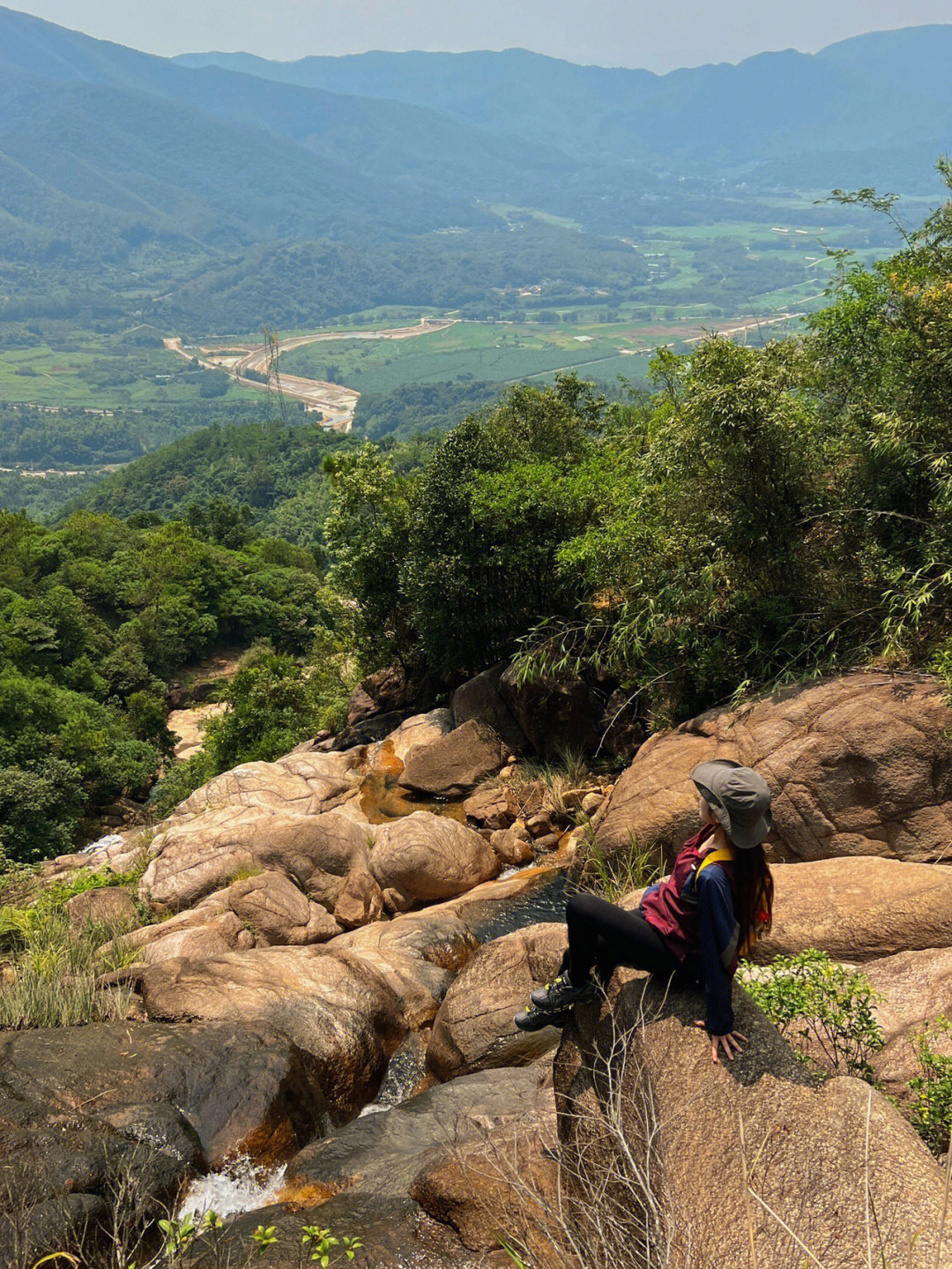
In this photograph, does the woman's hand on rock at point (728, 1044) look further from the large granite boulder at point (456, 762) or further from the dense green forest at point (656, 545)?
the large granite boulder at point (456, 762)

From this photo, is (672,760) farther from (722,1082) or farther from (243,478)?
(243,478)

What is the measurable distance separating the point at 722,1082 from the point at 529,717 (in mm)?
10365

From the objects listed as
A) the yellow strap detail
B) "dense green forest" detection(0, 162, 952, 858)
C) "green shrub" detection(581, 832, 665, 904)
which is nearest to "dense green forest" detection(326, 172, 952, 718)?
"dense green forest" detection(0, 162, 952, 858)

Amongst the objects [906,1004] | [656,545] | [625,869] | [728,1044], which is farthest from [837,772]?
[728,1044]

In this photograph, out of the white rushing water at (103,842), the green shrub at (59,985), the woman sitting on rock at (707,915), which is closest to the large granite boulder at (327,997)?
the green shrub at (59,985)

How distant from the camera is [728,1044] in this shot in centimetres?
380

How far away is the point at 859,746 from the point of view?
26.5 ft

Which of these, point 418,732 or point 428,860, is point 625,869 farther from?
point 418,732

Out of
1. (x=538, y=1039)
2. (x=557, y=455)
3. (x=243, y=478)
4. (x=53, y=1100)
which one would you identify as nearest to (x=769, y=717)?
(x=538, y=1039)

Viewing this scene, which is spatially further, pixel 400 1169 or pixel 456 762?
pixel 456 762

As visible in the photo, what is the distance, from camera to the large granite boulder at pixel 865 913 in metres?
6.04

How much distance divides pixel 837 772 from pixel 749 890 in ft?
14.9

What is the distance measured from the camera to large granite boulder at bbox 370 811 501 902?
10938 mm

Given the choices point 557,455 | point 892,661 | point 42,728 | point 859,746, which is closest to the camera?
point 859,746
